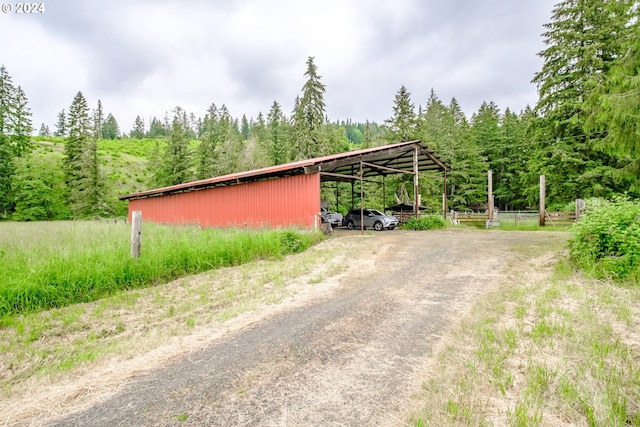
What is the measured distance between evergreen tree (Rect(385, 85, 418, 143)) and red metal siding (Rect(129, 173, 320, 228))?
16788mm

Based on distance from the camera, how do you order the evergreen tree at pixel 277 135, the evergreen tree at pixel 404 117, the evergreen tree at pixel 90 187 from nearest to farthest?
the evergreen tree at pixel 404 117 → the evergreen tree at pixel 90 187 → the evergreen tree at pixel 277 135

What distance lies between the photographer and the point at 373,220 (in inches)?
685

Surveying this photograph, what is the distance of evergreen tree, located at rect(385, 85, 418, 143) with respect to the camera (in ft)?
87.7

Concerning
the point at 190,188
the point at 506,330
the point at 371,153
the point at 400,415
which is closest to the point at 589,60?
the point at 371,153

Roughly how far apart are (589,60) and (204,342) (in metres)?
23.3

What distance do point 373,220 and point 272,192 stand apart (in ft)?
21.0

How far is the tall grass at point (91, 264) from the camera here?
4596mm

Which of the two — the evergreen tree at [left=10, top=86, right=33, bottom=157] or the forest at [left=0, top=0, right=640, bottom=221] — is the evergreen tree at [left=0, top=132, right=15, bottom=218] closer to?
the forest at [left=0, top=0, right=640, bottom=221]

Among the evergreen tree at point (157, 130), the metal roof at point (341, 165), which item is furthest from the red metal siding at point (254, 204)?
the evergreen tree at point (157, 130)

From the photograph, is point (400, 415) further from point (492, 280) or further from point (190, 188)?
point (190, 188)

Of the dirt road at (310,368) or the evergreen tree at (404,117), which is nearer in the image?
the dirt road at (310,368)

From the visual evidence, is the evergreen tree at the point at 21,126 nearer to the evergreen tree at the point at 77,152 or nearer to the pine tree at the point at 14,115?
the pine tree at the point at 14,115

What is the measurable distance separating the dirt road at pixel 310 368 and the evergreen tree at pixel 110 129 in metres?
105

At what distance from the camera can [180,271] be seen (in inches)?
257
